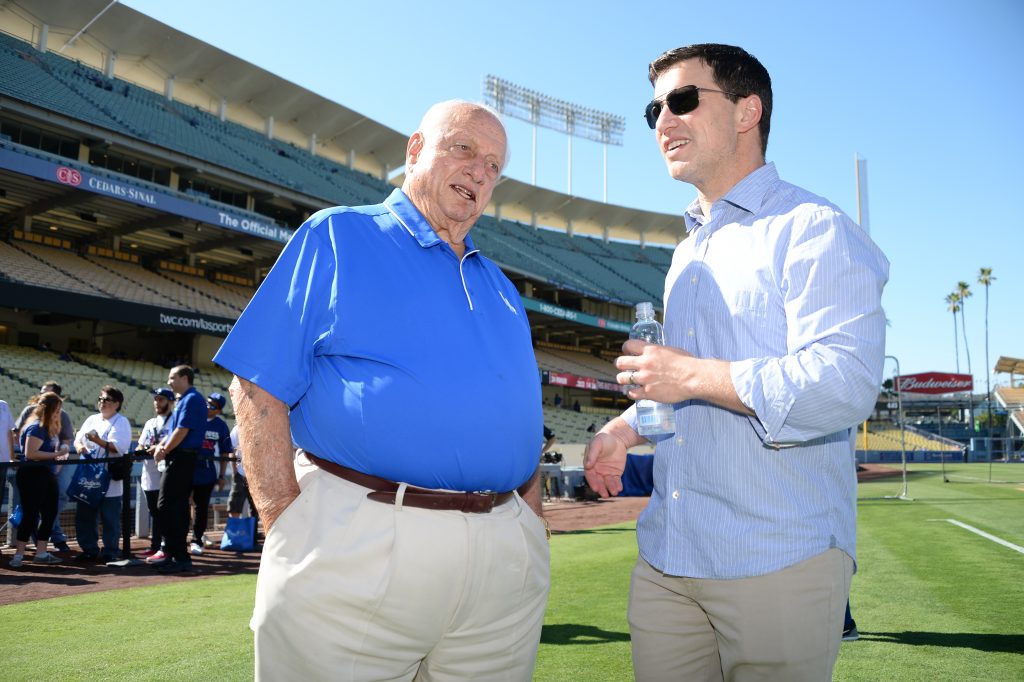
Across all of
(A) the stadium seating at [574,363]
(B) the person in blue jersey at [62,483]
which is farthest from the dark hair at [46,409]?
(A) the stadium seating at [574,363]

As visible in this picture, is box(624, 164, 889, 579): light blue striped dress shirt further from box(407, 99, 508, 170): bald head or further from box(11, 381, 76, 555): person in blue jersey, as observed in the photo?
box(11, 381, 76, 555): person in blue jersey

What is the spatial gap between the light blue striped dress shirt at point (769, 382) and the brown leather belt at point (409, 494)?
0.55m

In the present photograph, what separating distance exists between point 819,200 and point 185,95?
41414 millimetres

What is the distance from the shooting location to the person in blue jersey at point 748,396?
1556 millimetres

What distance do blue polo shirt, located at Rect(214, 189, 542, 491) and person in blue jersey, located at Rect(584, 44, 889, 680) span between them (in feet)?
1.42

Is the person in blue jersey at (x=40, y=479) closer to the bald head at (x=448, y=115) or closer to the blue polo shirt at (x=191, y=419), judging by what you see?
the blue polo shirt at (x=191, y=419)

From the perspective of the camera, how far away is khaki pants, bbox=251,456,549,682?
172 centimetres

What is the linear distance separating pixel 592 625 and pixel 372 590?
148 inches

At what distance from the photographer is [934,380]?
197ft

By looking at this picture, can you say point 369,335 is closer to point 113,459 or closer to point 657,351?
point 657,351

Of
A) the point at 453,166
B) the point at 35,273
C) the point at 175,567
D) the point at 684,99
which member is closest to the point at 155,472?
the point at 175,567

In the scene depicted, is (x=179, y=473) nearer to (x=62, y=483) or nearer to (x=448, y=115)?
(x=62, y=483)

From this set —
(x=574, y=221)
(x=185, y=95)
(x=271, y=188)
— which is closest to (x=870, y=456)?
(x=574, y=221)

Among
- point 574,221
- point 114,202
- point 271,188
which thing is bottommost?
point 114,202
